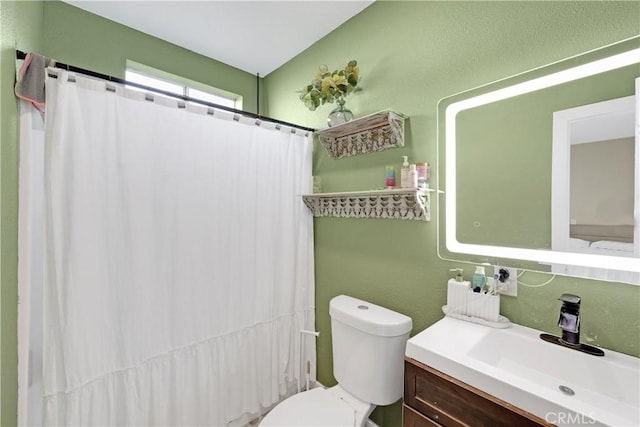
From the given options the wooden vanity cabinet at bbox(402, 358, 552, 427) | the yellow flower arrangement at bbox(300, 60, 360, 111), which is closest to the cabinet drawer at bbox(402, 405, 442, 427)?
the wooden vanity cabinet at bbox(402, 358, 552, 427)

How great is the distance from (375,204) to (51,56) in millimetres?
2127

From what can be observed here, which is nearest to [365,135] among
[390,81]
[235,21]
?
[390,81]

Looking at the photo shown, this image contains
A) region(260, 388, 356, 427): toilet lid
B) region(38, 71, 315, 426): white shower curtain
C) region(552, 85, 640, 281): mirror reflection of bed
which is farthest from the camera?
region(260, 388, 356, 427): toilet lid

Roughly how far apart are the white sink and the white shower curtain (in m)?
1.12

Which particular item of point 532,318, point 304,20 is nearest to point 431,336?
point 532,318

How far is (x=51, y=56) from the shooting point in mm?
1639

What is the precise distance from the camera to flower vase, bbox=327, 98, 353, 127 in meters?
1.70

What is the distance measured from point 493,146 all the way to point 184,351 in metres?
1.88

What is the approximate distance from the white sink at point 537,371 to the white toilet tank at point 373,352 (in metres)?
0.26

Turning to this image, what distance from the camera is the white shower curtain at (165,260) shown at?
3.86 ft

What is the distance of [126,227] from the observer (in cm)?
132

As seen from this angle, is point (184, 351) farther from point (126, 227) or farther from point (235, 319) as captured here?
point (126, 227)

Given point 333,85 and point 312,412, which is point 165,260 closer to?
point 312,412

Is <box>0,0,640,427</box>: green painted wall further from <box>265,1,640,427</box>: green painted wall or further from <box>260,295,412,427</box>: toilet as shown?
<box>260,295,412,427</box>: toilet
